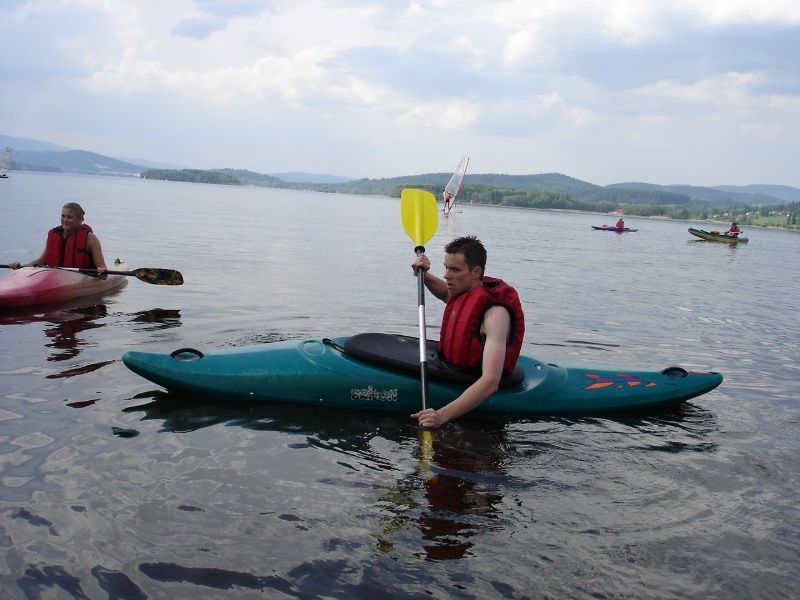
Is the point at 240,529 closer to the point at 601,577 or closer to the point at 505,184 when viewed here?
the point at 601,577

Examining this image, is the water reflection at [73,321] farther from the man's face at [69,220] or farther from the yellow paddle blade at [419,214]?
the yellow paddle blade at [419,214]

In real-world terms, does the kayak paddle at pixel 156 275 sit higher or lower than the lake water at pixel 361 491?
higher

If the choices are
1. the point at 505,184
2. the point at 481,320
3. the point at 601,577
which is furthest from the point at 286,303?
the point at 505,184

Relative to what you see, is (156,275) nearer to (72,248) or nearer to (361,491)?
(72,248)

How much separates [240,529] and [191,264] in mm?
12431

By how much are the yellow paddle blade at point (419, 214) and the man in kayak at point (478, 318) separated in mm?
2171

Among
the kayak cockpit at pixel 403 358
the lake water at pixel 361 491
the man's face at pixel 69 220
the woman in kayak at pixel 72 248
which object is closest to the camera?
the lake water at pixel 361 491

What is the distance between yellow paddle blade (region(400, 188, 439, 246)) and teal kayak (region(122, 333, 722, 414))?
207 centimetres

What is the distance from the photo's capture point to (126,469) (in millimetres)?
4137

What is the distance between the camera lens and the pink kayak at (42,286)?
8.52 metres

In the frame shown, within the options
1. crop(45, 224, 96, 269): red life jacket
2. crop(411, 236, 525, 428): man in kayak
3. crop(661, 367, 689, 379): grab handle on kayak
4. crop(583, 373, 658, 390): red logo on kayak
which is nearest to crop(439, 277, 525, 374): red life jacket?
crop(411, 236, 525, 428): man in kayak

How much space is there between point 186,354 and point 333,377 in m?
1.20

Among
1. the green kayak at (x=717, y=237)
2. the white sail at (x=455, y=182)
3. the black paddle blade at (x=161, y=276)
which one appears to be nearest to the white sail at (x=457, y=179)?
the white sail at (x=455, y=182)

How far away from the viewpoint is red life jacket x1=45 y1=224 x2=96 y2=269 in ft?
30.9
